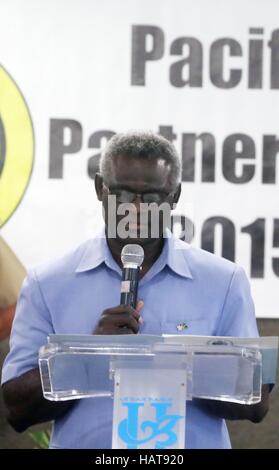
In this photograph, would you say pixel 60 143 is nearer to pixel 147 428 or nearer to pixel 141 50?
pixel 141 50

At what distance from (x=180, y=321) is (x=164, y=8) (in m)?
1.52

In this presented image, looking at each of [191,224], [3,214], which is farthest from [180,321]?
[3,214]

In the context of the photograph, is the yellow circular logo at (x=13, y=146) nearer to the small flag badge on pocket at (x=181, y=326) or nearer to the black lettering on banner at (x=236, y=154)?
the black lettering on banner at (x=236, y=154)

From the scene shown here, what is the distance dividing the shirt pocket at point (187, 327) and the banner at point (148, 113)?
3.26 ft

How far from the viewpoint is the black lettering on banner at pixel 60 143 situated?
11.4 ft

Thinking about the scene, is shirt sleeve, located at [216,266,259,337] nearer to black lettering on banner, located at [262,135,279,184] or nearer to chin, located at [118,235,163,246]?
chin, located at [118,235,163,246]

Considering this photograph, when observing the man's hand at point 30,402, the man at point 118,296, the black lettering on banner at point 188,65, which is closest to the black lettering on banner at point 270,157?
the black lettering on banner at point 188,65

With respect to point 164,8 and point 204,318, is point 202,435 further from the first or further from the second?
point 164,8

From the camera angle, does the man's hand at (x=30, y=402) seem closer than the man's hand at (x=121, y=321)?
No

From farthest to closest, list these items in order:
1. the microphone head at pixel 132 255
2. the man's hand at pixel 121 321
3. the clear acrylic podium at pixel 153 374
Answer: the microphone head at pixel 132 255
the man's hand at pixel 121 321
the clear acrylic podium at pixel 153 374

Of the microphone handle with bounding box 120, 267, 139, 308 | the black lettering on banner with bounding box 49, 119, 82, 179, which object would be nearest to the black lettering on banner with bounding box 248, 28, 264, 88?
the black lettering on banner with bounding box 49, 119, 82, 179

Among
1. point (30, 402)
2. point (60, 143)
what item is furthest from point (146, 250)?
point (60, 143)

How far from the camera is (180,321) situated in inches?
99.1

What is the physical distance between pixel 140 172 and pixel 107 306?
0.41 m
